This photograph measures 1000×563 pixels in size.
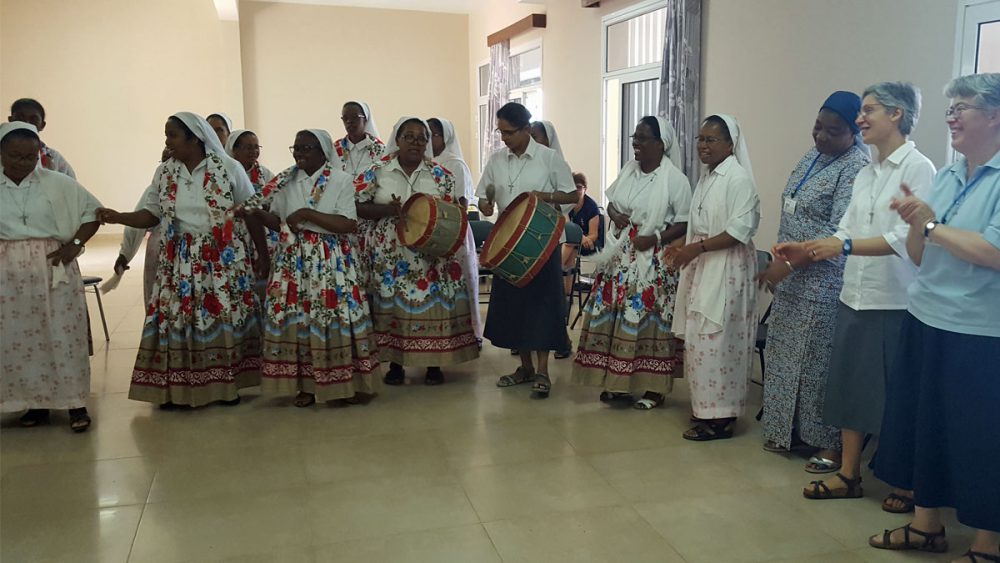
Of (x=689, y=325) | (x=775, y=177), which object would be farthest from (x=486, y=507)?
(x=775, y=177)

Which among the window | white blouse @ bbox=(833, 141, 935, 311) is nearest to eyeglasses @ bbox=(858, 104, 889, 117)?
white blouse @ bbox=(833, 141, 935, 311)

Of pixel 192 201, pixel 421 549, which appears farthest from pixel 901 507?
pixel 192 201

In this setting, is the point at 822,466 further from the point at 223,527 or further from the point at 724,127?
the point at 223,527

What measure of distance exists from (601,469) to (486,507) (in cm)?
61

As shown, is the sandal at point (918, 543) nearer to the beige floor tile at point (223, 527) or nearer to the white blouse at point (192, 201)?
the beige floor tile at point (223, 527)

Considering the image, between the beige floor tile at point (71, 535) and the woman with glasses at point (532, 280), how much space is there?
6.78ft

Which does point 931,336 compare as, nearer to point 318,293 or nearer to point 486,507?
point 486,507

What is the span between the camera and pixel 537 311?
4172 millimetres

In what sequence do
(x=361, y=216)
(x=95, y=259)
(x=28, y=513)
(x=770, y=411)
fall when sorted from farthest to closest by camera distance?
(x=95, y=259)
(x=361, y=216)
(x=770, y=411)
(x=28, y=513)

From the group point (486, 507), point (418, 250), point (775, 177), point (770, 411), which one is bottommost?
point (486, 507)

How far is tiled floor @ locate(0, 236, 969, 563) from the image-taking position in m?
2.63

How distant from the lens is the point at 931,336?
2.35 m

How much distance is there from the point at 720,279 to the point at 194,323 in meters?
2.61

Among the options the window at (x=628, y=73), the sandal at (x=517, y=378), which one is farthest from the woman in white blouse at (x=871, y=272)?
the window at (x=628, y=73)
